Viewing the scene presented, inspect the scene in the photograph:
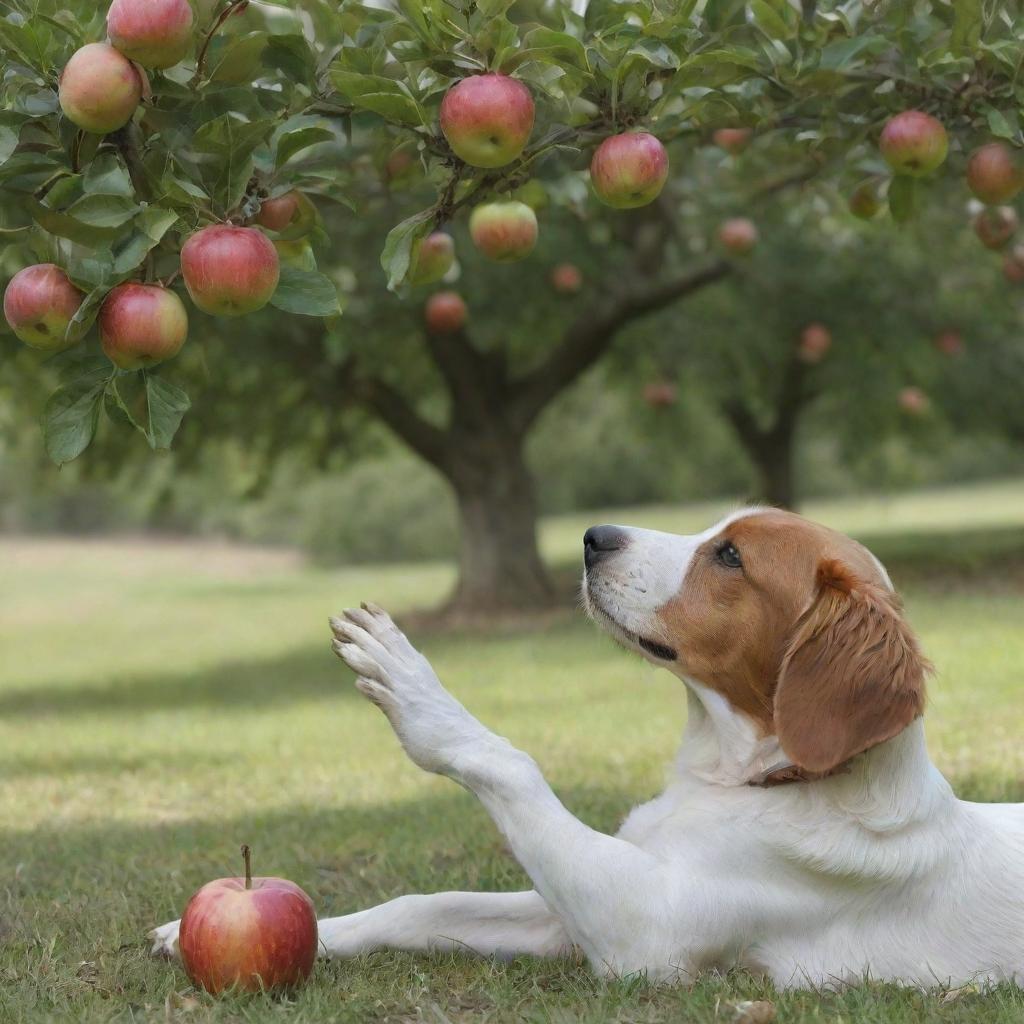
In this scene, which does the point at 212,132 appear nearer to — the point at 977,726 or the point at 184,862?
the point at 184,862

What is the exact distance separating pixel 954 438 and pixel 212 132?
24104 millimetres

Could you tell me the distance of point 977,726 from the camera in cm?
730

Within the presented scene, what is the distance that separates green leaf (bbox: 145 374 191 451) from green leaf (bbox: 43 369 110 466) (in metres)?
0.12

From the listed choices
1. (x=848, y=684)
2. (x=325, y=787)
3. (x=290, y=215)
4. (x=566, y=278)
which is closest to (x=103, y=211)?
(x=290, y=215)

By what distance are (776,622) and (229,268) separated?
161 cm

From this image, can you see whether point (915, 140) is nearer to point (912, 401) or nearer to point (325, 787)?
point (325, 787)

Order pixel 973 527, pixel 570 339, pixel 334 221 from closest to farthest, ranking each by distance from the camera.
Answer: pixel 334 221
pixel 570 339
pixel 973 527

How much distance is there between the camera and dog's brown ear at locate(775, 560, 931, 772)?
324 cm

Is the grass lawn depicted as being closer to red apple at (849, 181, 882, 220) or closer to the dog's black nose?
the dog's black nose

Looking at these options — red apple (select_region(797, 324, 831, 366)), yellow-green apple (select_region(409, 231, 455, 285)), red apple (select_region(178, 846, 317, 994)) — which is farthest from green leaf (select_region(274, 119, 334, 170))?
red apple (select_region(797, 324, 831, 366))

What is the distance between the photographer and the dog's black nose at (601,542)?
3.81 meters

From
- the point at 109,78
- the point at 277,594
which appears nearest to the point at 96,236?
the point at 109,78

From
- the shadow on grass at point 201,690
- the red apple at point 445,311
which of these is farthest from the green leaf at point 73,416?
the red apple at point 445,311

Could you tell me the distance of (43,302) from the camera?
329 centimetres
